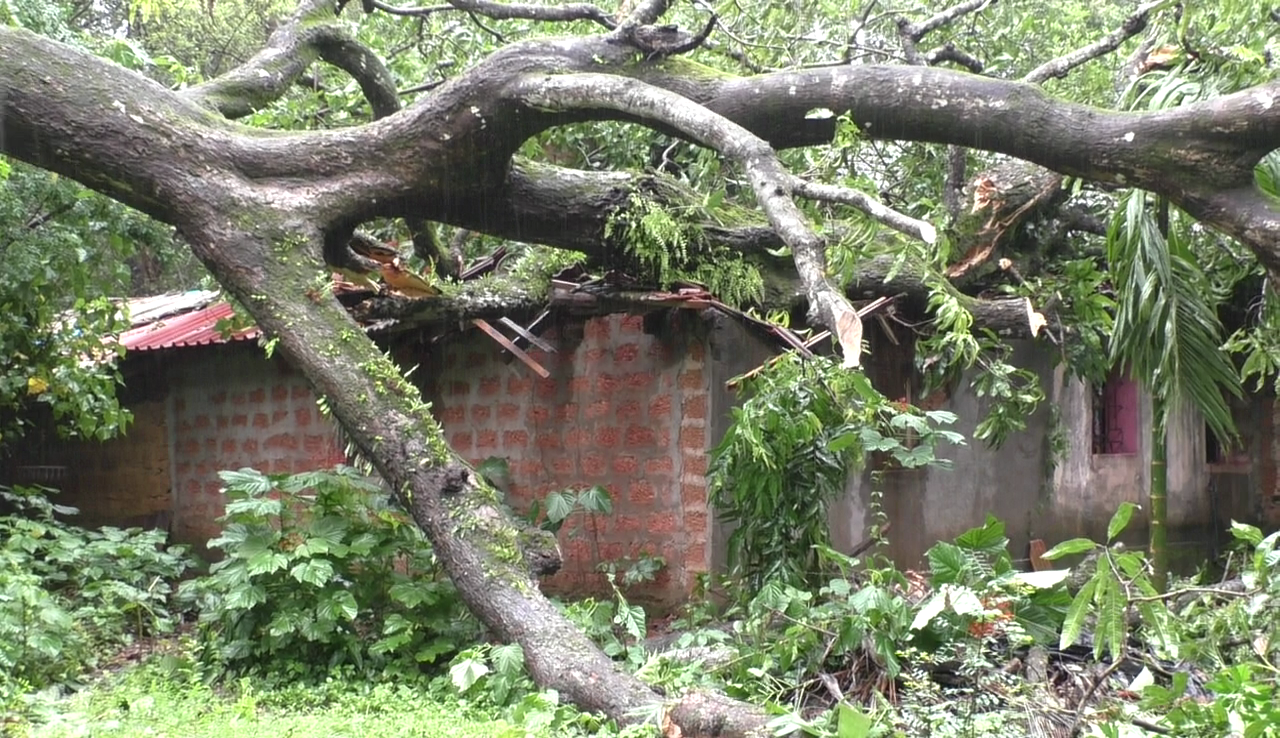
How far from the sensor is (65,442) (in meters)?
10.8

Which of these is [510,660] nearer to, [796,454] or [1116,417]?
[796,454]

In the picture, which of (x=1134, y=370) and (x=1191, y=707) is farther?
(x=1134, y=370)

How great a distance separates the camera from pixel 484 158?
5.48 metres

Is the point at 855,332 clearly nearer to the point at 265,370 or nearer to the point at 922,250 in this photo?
the point at 922,250

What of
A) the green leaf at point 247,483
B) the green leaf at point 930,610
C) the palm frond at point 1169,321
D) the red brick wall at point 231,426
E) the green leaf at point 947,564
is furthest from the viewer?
the red brick wall at point 231,426

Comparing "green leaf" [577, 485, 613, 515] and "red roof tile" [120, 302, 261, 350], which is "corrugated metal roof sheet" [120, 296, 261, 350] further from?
"green leaf" [577, 485, 613, 515]

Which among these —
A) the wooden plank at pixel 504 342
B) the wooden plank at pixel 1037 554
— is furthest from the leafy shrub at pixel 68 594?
the wooden plank at pixel 1037 554

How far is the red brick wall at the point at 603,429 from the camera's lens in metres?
7.27

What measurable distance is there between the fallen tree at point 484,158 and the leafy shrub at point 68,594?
1.91 metres

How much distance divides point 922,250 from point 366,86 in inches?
162

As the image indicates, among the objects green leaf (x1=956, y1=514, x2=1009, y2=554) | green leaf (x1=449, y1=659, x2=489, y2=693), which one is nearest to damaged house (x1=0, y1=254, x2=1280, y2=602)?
green leaf (x1=956, y1=514, x2=1009, y2=554)

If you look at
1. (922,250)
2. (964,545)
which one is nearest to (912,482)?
(964,545)

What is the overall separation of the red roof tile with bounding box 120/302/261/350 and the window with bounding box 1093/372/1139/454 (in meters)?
7.88

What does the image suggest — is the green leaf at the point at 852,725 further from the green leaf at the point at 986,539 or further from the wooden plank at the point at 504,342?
the wooden plank at the point at 504,342
